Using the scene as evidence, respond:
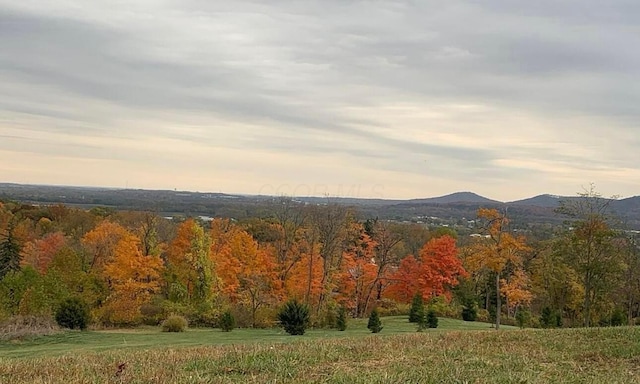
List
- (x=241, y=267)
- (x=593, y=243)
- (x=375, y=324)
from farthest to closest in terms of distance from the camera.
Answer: (x=241, y=267), (x=375, y=324), (x=593, y=243)

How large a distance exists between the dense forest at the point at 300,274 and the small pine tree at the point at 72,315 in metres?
2.33

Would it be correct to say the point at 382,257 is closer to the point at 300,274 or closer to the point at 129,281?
the point at 300,274

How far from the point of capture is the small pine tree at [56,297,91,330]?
105 feet

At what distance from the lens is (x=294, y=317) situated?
87.9 feet

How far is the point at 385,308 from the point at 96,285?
853 inches

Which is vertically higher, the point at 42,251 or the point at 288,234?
the point at 288,234

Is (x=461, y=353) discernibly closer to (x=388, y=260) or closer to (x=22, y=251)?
(x=388, y=260)

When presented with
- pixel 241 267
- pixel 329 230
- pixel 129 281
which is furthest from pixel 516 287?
pixel 129 281

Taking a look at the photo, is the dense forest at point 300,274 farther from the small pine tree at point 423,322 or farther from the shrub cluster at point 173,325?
the shrub cluster at point 173,325

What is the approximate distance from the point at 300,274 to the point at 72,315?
55.0 ft

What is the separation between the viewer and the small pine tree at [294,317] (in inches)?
1043

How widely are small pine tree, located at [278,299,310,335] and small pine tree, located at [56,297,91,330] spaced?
13211 millimetres

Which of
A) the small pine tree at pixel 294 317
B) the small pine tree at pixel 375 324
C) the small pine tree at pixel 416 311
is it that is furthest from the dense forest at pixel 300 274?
the small pine tree at pixel 294 317

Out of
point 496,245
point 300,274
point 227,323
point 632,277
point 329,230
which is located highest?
point 496,245
